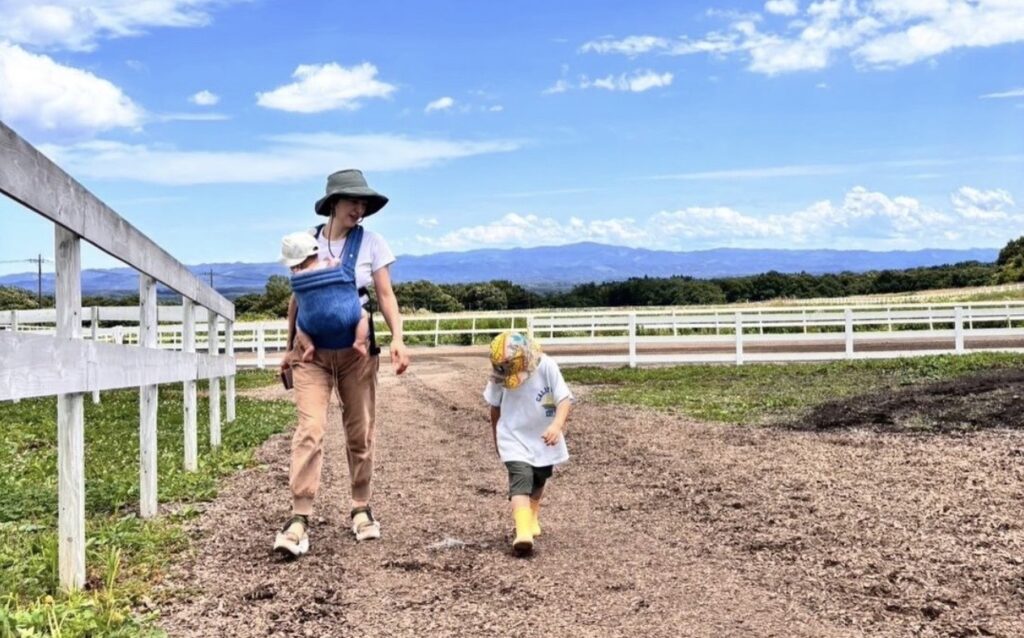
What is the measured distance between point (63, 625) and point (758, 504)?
399cm

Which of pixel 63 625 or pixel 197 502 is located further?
pixel 197 502

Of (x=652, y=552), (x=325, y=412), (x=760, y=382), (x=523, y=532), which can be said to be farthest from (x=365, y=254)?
(x=760, y=382)

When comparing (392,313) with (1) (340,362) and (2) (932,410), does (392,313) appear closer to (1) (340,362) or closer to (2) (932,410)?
(1) (340,362)

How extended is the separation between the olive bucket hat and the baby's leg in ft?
1.89

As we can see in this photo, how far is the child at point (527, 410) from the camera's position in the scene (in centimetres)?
530

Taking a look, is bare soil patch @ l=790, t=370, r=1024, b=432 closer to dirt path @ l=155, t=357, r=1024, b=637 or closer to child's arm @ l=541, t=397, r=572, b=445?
dirt path @ l=155, t=357, r=1024, b=637

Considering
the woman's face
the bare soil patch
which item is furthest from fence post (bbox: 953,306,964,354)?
the woman's face

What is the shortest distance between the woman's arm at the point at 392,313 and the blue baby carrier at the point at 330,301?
17 centimetres

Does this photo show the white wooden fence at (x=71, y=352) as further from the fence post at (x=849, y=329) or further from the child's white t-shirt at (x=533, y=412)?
the fence post at (x=849, y=329)

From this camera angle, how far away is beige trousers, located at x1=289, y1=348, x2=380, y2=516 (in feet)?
16.9

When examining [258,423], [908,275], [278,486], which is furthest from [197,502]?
[908,275]

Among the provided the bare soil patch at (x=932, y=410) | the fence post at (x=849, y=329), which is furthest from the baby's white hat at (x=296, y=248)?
the fence post at (x=849, y=329)

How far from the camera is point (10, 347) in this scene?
3391mm

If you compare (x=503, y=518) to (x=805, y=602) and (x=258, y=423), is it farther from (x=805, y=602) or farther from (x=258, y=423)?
(x=258, y=423)
